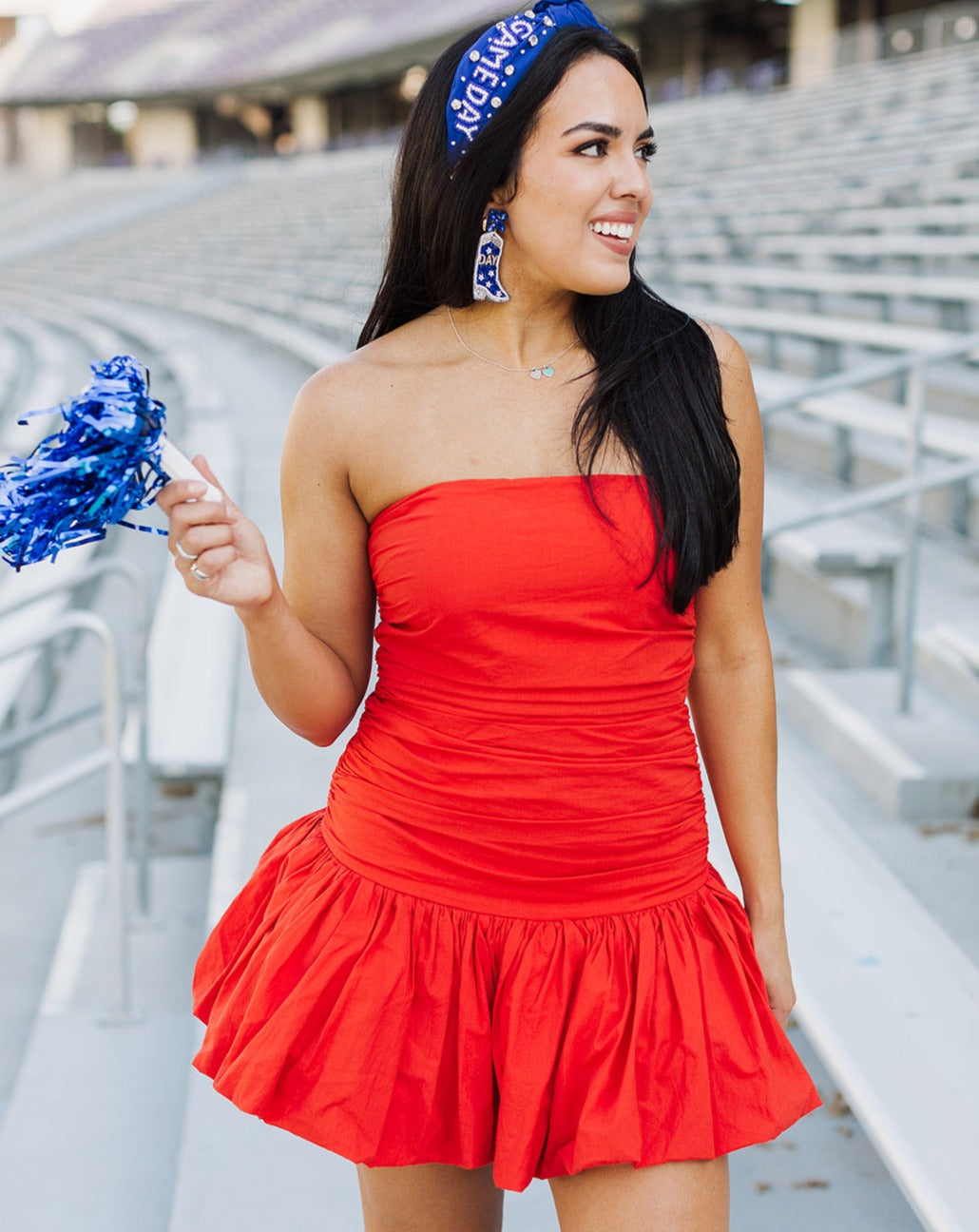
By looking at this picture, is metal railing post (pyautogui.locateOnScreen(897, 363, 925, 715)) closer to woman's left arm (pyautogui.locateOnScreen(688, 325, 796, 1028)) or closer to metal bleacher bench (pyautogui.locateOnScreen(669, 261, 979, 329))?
woman's left arm (pyautogui.locateOnScreen(688, 325, 796, 1028))

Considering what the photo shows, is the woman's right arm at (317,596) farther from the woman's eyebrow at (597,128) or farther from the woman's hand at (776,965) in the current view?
the woman's hand at (776,965)

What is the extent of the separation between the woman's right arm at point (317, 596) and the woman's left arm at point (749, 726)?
1.18ft

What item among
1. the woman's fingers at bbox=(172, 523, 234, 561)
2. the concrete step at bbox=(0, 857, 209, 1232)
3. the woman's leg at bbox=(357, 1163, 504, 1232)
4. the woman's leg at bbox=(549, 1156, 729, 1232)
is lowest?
the concrete step at bbox=(0, 857, 209, 1232)

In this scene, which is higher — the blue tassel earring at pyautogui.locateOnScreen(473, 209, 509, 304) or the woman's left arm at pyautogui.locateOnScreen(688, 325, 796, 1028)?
the blue tassel earring at pyautogui.locateOnScreen(473, 209, 509, 304)

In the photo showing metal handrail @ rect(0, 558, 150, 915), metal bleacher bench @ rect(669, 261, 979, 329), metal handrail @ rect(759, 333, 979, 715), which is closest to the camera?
metal handrail @ rect(0, 558, 150, 915)

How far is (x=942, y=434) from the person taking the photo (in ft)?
14.7

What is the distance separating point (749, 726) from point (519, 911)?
329mm

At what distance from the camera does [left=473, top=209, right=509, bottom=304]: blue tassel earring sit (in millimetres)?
1442

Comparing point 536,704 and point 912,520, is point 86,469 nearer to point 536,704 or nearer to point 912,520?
point 536,704

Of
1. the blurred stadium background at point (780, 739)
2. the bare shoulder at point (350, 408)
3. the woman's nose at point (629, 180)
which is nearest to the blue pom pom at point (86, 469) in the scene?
the bare shoulder at point (350, 408)

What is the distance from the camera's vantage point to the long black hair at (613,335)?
133 centimetres

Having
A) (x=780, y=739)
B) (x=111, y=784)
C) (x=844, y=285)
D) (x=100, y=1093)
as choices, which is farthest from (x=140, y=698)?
(x=844, y=285)

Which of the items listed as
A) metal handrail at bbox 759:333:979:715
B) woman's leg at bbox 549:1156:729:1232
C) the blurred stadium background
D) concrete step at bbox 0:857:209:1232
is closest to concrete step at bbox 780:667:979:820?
the blurred stadium background

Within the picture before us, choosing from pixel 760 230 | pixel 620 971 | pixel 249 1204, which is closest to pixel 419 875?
pixel 620 971
